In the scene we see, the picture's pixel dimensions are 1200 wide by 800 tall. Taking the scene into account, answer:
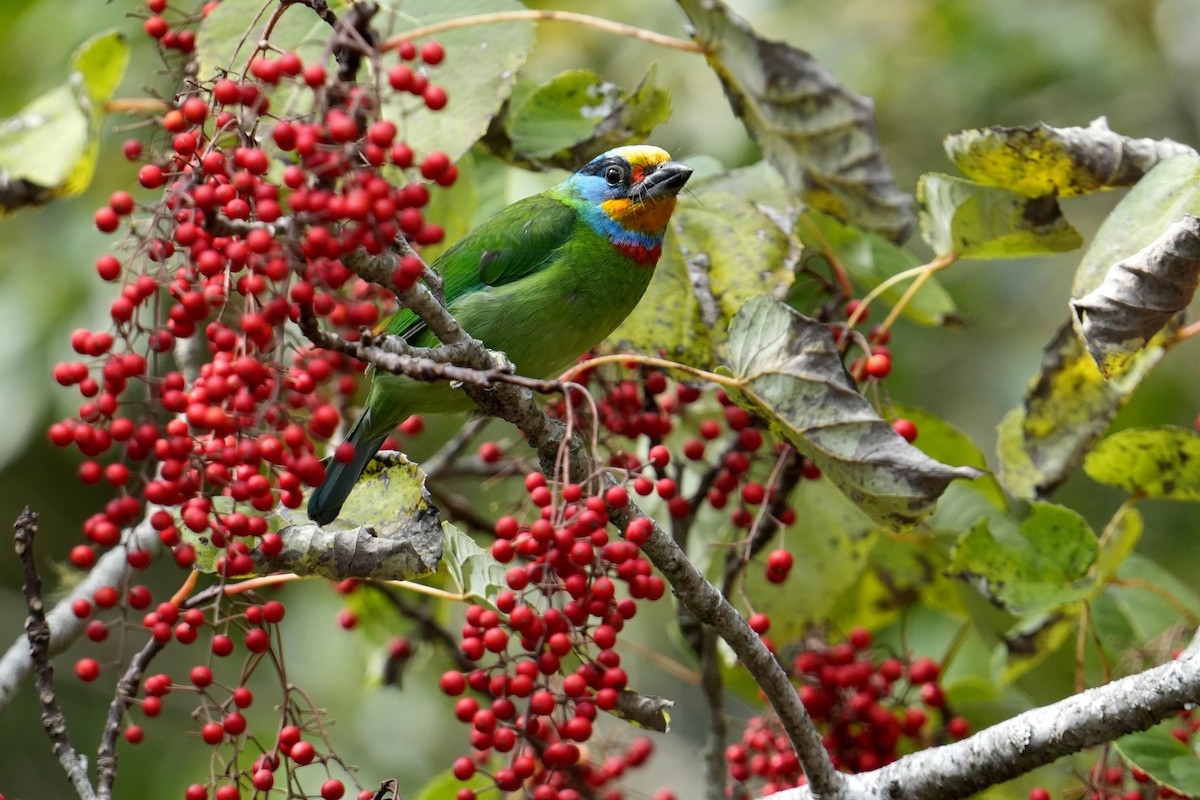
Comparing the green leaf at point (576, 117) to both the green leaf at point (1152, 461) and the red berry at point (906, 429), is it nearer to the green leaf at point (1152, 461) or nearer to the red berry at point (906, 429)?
the red berry at point (906, 429)

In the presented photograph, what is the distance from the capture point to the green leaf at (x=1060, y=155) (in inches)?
88.7

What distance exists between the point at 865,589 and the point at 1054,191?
1.09 m

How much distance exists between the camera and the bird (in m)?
2.78

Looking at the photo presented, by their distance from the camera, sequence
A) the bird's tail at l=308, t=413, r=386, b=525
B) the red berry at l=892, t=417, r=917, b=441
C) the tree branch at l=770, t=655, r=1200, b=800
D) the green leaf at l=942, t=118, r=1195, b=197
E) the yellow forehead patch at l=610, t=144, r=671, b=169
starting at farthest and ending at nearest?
the yellow forehead patch at l=610, t=144, r=671, b=169 < the red berry at l=892, t=417, r=917, b=441 < the green leaf at l=942, t=118, r=1195, b=197 < the bird's tail at l=308, t=413, r=386, b=525 < the tree branch at l=770, t=655, r=1200, b=800

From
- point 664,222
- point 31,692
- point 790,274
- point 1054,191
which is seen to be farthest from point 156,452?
point 31,692

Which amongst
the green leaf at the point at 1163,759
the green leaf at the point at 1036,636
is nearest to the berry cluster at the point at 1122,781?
the green leaf at the point at 1163,759

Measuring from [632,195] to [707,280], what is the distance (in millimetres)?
445

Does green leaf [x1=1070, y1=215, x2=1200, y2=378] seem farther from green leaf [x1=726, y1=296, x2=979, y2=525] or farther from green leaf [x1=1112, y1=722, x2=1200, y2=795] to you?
green leaf [x1=1112, y1=722, x2=1200, y2=795]

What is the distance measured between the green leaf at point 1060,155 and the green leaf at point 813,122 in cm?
21

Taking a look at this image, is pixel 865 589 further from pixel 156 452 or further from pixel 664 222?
pixel 156 452

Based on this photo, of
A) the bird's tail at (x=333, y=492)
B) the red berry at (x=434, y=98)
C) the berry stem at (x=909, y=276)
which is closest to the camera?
the red berry at (x=434, y=98)

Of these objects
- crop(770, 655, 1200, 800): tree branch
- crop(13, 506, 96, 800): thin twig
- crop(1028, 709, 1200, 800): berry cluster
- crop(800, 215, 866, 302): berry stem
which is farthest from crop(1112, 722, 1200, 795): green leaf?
crop(13, 506, 96, 800): thin twig

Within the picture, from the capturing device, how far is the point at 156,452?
1.86 metres

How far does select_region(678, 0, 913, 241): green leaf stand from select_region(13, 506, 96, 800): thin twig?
155 centimetres
